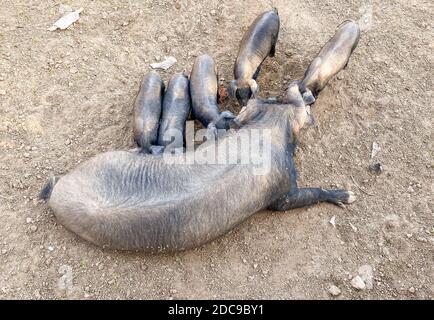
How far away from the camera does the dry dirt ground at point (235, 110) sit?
4484 millimetres

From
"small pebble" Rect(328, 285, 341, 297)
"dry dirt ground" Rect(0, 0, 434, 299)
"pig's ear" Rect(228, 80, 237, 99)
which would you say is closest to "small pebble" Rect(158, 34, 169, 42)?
"dry dirt ground" Rect(0, 0, 434, 299)

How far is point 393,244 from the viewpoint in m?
4.82

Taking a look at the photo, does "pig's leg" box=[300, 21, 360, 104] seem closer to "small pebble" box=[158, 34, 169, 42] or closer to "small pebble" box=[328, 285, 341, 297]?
"small pebble" box=[158, 34, 169, 42]

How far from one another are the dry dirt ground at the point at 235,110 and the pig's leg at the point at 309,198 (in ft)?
0.28

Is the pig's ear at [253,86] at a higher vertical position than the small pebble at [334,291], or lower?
higher

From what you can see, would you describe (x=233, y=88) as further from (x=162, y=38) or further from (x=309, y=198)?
(x=309, y=198)

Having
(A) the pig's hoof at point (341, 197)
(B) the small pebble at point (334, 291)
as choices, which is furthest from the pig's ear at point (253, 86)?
(B) the small pebble at point (334, 291)

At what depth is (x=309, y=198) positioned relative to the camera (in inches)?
196

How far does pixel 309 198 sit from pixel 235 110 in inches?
57.0

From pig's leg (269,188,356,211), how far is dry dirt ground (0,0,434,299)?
0.28 feet

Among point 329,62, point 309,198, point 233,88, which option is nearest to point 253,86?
point 233,88

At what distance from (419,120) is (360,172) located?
105cm

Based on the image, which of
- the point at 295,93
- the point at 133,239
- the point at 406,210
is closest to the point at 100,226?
the point at 133,239

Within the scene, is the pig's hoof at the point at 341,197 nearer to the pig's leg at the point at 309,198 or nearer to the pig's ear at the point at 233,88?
the pig's leg at the point at 309,198
